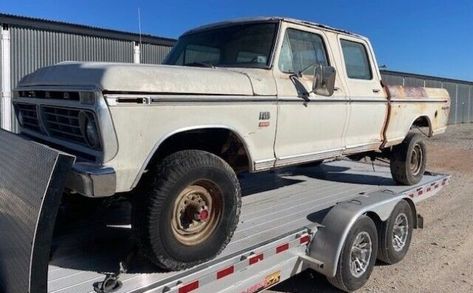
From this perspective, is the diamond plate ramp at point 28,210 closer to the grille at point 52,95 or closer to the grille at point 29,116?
the grille at point 52,95

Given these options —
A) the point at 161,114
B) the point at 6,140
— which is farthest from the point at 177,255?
the point at 6,140

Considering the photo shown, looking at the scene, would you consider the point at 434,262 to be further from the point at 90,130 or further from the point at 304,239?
the point at 90,130

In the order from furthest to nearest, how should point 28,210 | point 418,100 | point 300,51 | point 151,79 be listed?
point 418,100 → point 300,51 → point 151,79 → point 28,210

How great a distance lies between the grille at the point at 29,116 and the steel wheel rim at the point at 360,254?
2895mm

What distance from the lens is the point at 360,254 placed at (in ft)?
15.1

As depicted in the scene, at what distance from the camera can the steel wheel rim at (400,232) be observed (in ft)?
17.1

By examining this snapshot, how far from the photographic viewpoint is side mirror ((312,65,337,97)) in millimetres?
4574

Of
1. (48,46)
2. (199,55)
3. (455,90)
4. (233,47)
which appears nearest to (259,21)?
(233,47)

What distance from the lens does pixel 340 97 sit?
515 centimetres

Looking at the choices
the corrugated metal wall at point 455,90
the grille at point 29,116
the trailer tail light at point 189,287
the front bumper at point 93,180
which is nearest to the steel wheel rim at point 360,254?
the trailer tail light at point 189,287

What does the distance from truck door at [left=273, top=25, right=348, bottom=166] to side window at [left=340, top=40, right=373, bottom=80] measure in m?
0.41

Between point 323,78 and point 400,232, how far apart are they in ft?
6.46

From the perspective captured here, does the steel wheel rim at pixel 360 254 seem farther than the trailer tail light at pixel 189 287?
Yes

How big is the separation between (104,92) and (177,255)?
1157mm
